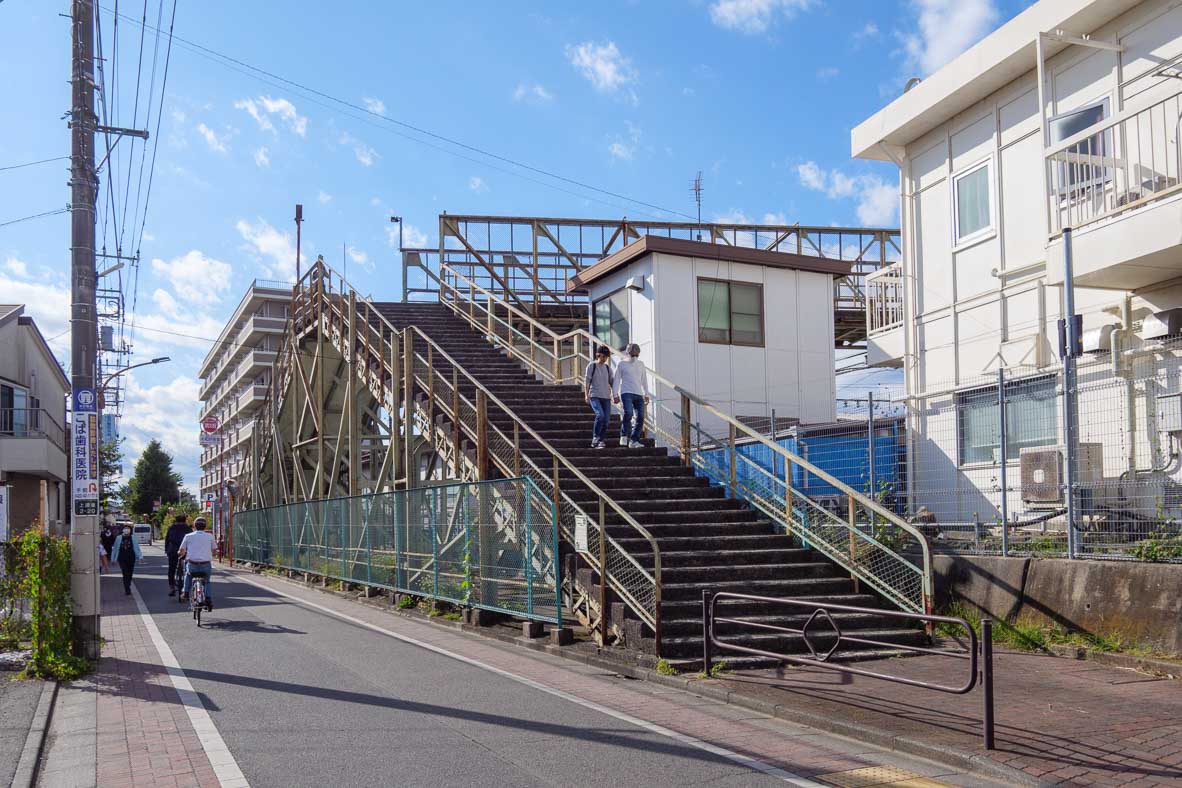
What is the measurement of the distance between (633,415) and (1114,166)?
778 cm

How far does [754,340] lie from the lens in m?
23.5

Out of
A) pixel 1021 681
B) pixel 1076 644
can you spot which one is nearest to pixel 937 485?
pixel 1076 644

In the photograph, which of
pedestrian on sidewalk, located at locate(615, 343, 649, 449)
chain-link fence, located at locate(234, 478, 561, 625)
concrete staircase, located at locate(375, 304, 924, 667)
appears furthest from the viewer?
pedestrian on sidewalk, located at locate(615, 343, 649, 449)

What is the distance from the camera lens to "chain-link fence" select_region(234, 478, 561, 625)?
12.6 metres

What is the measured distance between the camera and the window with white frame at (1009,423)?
13.5 m

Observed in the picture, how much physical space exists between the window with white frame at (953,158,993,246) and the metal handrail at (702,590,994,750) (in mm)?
7990

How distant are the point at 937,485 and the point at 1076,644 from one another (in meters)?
3.70

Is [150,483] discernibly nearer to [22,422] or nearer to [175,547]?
[22,422]

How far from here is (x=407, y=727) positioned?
7727mm

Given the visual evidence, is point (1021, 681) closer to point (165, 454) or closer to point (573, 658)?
point (573, 658)

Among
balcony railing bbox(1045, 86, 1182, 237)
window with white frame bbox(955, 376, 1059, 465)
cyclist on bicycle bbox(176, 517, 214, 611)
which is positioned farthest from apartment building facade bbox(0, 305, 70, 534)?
balcony railing bbox(1045, 86, 1182, 237)

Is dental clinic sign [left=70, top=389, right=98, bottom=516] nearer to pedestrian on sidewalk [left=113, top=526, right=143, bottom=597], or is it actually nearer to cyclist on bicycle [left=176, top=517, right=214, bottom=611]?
cyclist on bicycle [left=176, top=517, right=214, bottom=611]

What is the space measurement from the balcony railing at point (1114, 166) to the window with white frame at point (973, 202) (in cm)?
187

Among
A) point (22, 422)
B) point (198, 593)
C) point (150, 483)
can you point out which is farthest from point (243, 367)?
point (198, 593)
